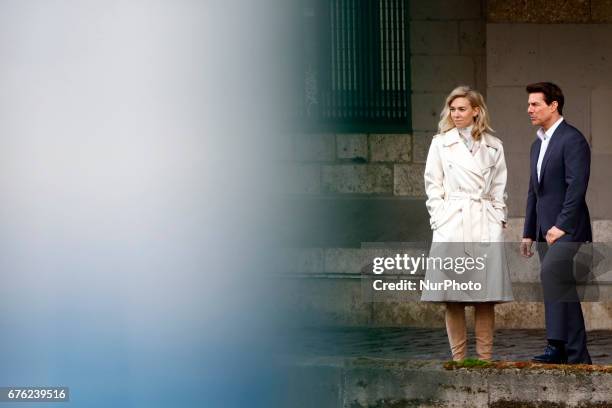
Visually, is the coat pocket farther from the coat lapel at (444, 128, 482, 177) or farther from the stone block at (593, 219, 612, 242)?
the stone block at (593, 219, 612, 242)

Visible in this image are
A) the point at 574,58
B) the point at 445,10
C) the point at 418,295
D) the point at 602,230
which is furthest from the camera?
the point at 445,10

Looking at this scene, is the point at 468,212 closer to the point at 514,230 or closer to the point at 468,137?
the point at 468,137

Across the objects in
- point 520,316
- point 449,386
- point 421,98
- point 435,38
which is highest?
point 435,38

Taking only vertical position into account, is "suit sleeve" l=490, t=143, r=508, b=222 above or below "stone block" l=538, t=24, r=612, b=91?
below

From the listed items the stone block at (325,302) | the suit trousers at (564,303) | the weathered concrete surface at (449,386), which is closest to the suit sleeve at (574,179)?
the suit trousers at (564,303)

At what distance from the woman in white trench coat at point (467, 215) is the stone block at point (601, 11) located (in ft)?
12.3

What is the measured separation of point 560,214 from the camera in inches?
320

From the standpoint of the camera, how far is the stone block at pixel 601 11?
37.9 feet

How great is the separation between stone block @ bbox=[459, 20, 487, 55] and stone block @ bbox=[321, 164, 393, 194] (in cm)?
106

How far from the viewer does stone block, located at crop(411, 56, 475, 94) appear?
11.8 metres

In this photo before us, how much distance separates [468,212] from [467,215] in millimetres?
16

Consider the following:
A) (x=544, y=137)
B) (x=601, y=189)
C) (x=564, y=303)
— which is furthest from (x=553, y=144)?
(x=601, y=189)

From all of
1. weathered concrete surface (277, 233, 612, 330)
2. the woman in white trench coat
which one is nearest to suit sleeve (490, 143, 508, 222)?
the woman in white trench coat

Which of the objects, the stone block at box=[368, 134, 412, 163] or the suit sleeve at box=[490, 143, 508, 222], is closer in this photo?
the suit sleeve at box=[490, 143, 508, 222]
